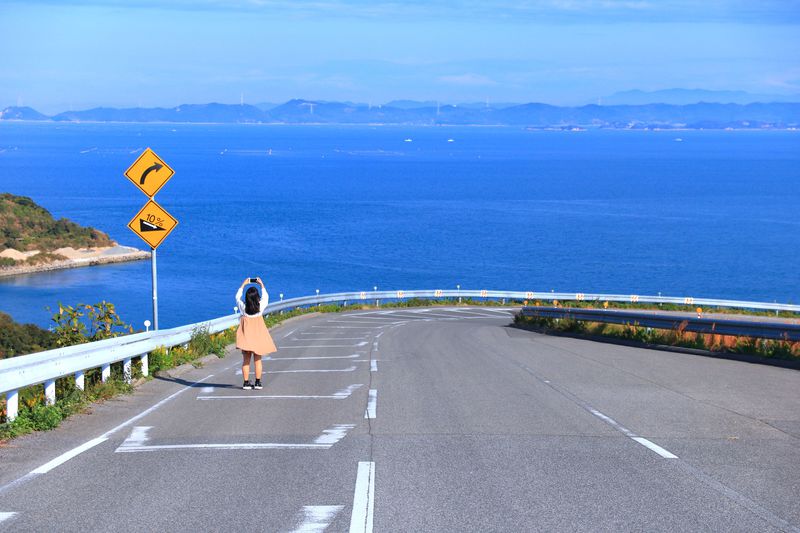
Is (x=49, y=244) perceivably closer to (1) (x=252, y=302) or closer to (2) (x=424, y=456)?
(1) (x=252, y=302)

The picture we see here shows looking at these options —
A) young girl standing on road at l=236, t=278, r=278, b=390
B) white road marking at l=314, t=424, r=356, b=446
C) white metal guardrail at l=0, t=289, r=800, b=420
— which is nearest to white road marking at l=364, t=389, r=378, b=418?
white road marking at l=314, t=424, r=356, b=446

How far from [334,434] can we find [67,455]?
103 inches

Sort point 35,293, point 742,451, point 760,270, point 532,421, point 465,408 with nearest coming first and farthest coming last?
point 742,451 < point 532,421 < point 465,408 < point 35,293 < point 760,270

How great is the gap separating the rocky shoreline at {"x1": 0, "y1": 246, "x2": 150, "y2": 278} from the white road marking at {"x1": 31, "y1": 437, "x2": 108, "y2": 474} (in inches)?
3567

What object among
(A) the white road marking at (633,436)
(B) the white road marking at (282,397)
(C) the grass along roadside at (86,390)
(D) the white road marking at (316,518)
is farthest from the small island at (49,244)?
(D) the white road marking at (316,518)

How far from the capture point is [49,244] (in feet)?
333

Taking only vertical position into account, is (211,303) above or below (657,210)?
below

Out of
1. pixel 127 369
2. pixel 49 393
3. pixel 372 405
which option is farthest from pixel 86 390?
pixel 372 405

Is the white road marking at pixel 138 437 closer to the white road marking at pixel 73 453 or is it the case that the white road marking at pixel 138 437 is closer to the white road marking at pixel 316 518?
the white road marking at pixel 73 453

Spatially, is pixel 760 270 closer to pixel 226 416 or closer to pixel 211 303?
pixel 211 303

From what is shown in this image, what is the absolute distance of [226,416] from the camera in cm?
1084

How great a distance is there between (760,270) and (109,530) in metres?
90.9

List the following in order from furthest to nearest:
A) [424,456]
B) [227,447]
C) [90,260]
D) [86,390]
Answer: [90,260]
[86,390]
[227,447]
[424,456]

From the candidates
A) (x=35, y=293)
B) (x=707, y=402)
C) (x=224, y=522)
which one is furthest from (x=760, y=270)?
(x=224, y=522)
